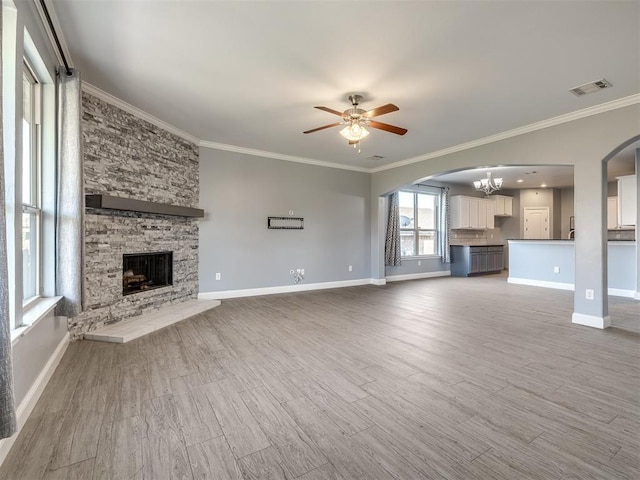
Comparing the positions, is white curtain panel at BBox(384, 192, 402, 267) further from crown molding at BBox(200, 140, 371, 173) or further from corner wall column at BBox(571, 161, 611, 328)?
corner wall column at BBox(571, 161, 611, 328)

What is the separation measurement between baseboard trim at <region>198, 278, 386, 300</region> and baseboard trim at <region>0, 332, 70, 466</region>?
251 cm

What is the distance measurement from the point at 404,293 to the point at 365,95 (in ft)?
13.1

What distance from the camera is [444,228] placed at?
8.63m

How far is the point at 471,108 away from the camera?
376 centimetres

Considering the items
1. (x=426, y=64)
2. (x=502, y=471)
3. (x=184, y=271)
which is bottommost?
(x=502, y=471)

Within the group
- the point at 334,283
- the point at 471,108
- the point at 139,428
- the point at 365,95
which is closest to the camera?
the point at 139,428

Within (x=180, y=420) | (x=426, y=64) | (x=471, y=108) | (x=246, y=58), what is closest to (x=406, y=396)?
(x=180, y=420)

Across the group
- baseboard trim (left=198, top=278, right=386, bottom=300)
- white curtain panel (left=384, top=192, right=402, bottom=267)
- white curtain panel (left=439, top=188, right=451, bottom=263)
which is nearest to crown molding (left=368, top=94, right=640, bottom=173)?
white curtain panel (left=384, top=192, right=402, bottom=267)

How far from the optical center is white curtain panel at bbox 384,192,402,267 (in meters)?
7.55

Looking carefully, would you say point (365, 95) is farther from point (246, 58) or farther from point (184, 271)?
point (184, 271)

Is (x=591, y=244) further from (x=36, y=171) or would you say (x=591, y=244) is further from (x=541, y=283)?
(x=36, y=171)

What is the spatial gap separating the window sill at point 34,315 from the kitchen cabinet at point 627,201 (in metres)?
9.36

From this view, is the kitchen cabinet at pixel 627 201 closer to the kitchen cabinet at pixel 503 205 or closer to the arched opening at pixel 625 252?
the arched opening at pixel 625 252

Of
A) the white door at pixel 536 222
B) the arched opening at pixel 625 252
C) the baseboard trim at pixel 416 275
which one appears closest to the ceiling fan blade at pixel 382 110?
the arched opening at pixel 625 252
